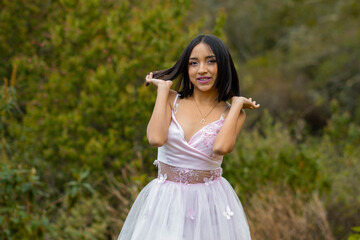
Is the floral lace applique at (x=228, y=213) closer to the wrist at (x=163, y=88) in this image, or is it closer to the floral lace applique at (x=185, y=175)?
the floral lace applique at (x=185, y=175)

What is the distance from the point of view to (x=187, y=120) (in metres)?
2.52

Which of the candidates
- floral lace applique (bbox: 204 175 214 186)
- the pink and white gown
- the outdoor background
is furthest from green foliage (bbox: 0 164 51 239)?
floral lace applique (bbox: 204 175 214 186)

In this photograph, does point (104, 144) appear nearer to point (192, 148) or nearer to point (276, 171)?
point (276, 171)

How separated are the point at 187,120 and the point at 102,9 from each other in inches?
157

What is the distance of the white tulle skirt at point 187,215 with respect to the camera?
91.0 inches

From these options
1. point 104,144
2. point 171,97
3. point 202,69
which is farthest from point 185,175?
point 104,144

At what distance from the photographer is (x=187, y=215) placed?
2.36m

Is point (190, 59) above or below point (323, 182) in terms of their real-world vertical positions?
above

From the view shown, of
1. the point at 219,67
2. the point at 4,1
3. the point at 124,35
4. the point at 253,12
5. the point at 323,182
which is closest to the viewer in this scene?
the point at 219,67

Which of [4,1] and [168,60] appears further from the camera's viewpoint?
[4,1]

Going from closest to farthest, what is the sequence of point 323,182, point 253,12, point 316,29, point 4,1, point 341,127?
point 323,182 < point 4,1 < point 341,127 < point 316,29 < point 253,12

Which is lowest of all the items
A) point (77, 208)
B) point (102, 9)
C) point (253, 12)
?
point (77, 208)

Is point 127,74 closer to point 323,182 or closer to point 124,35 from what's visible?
point 124,35

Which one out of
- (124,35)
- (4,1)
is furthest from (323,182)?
(4,1)
